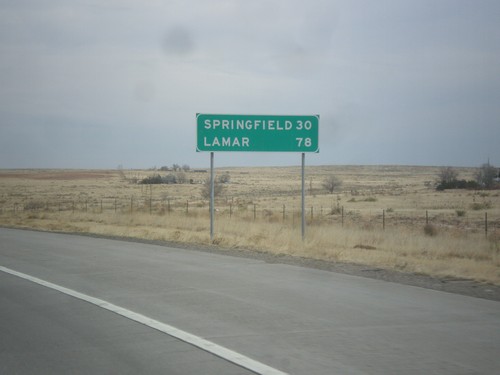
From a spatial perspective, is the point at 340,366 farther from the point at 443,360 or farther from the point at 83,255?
the point at 83,255

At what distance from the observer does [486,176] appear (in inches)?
3381

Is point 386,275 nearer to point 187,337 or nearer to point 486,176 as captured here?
point 187,337

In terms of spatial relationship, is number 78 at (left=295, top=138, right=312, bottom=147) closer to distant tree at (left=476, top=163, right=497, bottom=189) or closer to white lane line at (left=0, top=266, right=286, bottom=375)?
white lane line at (left=0, top=266, right=286, bottom=375)

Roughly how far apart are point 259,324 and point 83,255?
10003 mm

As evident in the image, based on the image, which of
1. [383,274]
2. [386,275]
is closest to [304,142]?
[383,274]

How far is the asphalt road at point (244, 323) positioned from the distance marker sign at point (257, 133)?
28.6 feet

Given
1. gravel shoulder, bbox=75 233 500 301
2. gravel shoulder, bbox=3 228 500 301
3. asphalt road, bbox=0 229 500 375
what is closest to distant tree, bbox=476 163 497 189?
gravel shoulder, bbox=3 228 500 301

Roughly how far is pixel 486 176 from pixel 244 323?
8571 cm

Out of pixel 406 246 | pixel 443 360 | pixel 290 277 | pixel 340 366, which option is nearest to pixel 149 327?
pixel 340 366

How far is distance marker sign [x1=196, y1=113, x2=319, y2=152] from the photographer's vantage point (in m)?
21.5

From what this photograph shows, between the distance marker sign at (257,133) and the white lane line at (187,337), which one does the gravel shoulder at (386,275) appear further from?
the white lane line at (187,337)

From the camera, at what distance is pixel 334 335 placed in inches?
291

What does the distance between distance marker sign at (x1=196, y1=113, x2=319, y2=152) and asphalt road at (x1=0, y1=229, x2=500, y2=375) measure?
343 inches

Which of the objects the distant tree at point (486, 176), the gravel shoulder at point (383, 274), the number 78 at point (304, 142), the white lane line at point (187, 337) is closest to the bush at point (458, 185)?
the distant tree at point (486, 176)
